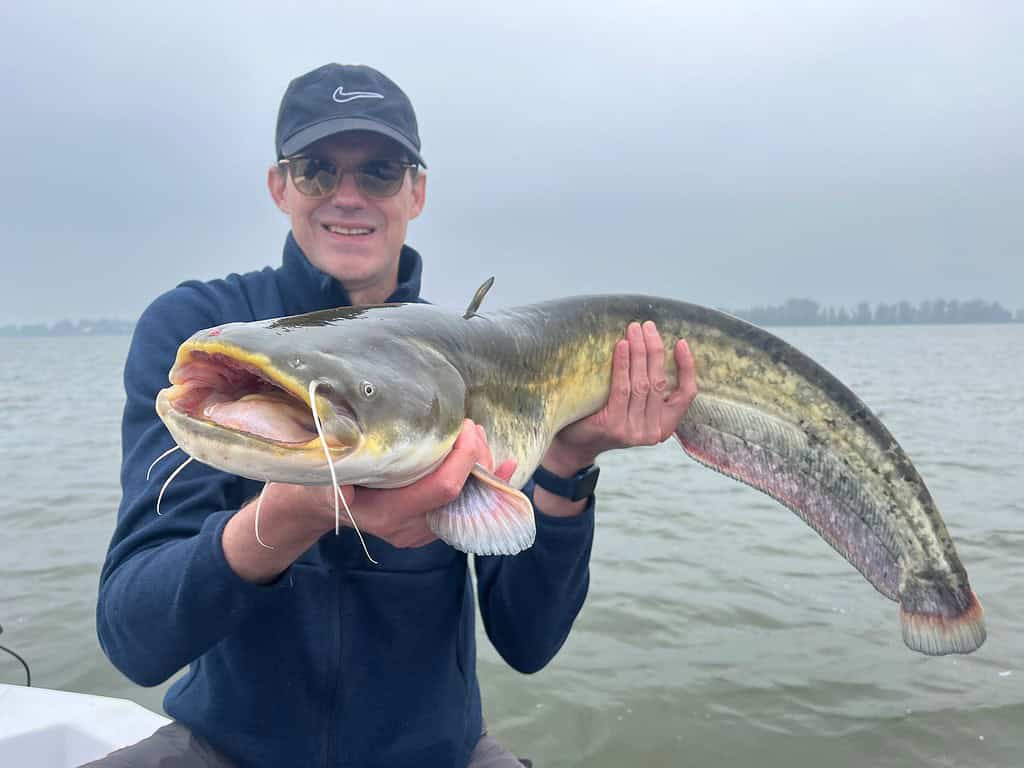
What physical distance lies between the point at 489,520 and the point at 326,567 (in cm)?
108

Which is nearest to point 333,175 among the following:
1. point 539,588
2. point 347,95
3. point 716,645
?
point 347,95

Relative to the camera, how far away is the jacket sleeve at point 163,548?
1.90 metres

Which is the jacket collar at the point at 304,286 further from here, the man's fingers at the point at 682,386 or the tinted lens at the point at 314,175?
the man's fingers at the point at 682,386

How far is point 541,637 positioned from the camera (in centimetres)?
290

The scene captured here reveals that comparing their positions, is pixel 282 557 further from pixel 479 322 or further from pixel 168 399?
pixel 479 322

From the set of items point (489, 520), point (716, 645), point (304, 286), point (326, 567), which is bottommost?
point (716, 645)

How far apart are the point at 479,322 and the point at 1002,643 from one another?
588 cm

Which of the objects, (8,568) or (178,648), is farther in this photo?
(8,568)

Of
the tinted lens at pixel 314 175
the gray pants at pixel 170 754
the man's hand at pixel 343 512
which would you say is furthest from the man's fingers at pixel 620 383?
the gray pants at pixel 170 754

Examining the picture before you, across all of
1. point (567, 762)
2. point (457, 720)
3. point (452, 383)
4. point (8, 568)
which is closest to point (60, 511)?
point (8, 568)

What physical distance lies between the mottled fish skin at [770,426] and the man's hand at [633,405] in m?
0.04

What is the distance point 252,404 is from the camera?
139 centimetres

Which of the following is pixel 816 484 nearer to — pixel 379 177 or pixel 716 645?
pixel 379 177

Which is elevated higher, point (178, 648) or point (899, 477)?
point (899, 477)
